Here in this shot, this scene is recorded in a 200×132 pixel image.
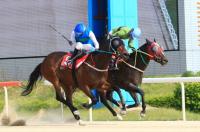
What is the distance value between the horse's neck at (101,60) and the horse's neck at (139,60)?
0.63 m

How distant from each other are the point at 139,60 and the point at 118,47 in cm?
68

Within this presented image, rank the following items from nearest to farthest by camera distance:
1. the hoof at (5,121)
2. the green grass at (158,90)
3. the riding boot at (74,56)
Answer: the riding boot at (74,56) < the hoof at (5,121) < the green grass at (158,90)

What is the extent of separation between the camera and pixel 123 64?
966cm

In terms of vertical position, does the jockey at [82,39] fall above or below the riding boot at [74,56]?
above

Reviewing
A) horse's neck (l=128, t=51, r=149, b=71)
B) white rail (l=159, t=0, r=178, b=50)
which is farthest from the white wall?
horse's neck (l=128, t=51, r=149, b=71)

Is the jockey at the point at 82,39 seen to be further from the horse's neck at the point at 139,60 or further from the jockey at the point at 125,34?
the horse's neck at the point at 139,60

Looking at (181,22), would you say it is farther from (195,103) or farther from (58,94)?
(58,94)

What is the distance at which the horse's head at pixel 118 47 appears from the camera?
908cm

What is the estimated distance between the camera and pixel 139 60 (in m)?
9.66

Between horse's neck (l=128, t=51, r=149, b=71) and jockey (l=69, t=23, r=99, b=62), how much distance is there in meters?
0.68

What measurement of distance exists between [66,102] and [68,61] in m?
0.66

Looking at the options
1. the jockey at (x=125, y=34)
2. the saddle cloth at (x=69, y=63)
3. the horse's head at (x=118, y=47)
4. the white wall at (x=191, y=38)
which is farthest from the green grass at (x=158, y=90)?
the white wall at (x=191, y=38)

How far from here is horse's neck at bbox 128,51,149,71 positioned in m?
9.61

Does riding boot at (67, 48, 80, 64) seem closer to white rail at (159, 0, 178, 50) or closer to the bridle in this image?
the bridle
